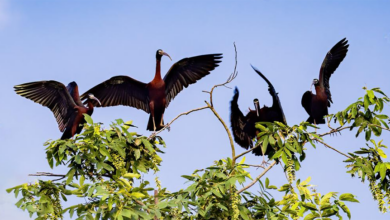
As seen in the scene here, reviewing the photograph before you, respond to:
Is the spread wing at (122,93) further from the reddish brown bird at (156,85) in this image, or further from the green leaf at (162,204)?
the green leaf at (162,204)

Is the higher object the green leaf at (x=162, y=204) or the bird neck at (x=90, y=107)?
the bird neck at (x=90, y=107)

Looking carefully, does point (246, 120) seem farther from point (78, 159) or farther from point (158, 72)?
point (78, 159)

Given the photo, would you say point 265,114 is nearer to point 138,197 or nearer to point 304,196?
point 304,196

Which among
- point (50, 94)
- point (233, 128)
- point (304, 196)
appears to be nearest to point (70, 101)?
point (50, 94)

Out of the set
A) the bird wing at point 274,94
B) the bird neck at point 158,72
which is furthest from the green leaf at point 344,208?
the bird neck at point 158,72

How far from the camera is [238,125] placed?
802 cm

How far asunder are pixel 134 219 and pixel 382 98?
2896 mm

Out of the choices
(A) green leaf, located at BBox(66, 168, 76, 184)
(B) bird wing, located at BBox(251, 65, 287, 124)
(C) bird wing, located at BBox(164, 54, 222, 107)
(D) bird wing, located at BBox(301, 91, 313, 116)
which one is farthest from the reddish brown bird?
(A) green leaf, located at BBox(66, 168, 76, 184)

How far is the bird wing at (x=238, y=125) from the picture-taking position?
7.92 m

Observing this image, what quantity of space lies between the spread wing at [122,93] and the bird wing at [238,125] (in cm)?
129

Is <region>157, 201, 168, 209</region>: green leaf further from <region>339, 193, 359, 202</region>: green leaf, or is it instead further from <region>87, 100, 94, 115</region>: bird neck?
<region>87, 100, 94, 115</region>: bird neck

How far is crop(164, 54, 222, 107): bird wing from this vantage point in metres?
8.09

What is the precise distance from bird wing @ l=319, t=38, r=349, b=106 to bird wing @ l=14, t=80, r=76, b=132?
3854 mm

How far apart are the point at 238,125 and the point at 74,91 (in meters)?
2.53
